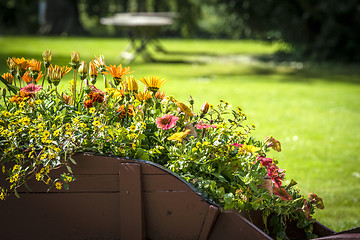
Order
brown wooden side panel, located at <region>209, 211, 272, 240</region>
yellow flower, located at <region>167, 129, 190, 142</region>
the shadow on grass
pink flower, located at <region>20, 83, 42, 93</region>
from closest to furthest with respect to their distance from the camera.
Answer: brown wooden side panel, located at <region>209, 211, 272, 240</region> < yellow flower, located at <region>167, 129, 190, 142</region> < pink flower, located at <region>20, 83, 42, 93</region> < the shadow on grass

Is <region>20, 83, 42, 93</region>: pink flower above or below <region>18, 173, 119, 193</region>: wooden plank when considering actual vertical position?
above

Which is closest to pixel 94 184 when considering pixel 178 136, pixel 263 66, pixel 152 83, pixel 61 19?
pixel 178 136

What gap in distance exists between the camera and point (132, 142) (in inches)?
82.9

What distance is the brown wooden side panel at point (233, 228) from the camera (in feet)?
6.38

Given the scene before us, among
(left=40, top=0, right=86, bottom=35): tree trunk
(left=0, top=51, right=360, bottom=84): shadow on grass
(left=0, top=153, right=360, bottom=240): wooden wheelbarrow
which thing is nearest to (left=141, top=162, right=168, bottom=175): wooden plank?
(left=0, top=153, right=360, bottom=240): wooden wheelbarrow

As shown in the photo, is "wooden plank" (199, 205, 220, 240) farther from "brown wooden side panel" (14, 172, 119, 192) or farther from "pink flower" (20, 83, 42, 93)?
"pink flower" (20, 83, 42, 93)

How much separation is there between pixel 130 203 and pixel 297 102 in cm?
709

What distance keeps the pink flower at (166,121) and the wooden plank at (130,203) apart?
236 millimetres

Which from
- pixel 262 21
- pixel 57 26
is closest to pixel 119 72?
pixel 262 21

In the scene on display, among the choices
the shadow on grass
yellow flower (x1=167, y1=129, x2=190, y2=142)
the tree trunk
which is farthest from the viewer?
the tree trunk

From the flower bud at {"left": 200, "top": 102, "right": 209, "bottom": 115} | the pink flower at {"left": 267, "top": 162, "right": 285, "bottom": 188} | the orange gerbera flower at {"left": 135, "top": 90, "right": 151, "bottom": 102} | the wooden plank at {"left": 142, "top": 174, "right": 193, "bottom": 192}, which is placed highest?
the orange gerbera flower at {"left": 135, "top": 90, "right": 151, "bottom": 102}

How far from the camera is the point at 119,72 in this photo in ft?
7.30

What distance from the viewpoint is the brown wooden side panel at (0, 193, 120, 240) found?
201 cm

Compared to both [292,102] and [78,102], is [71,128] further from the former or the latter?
[292,102]
